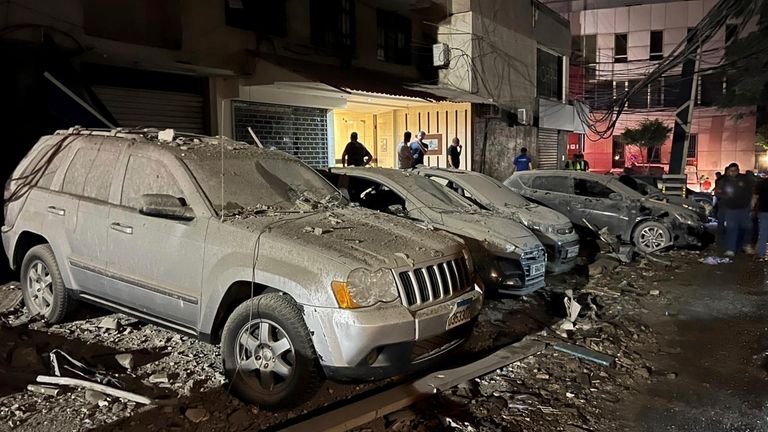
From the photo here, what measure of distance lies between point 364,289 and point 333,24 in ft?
35.5

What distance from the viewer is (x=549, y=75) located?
813 inches

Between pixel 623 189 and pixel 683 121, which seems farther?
pixel 683 121

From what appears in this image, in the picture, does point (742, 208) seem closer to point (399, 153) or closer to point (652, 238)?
point (652, 238)

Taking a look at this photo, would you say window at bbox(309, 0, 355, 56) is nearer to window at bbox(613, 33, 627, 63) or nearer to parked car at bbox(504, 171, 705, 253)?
parked car at bbox(504, 171, 705, 253)

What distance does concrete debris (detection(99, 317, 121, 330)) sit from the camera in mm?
5391

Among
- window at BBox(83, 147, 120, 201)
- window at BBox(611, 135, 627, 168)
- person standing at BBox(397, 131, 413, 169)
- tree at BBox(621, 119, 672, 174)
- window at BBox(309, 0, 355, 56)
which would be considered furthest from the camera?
window at BBox(611, 135, 627, 168)

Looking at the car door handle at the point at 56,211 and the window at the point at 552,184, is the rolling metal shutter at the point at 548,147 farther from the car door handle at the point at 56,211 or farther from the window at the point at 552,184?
the car door handle at the point at 56,211

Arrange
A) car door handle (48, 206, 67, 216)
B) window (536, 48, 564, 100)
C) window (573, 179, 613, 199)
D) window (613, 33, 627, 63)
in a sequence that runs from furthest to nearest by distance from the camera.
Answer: window (613, 33, 627, 63) → window (536, 48, 564, 100) → window (573, 179, 613, 199) → car door handle (48, 206, 67, 216)

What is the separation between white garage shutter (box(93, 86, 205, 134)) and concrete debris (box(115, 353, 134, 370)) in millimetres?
5899

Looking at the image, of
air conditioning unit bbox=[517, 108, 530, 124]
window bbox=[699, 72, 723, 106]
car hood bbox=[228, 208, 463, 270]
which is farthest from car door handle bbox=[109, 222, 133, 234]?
window bbox=[699, 72, 723, 106]

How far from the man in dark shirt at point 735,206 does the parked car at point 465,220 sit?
19.7ft

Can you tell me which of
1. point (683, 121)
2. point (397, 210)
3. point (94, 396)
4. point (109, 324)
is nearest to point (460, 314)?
point (94, 396)

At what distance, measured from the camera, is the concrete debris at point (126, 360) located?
4.57 metres

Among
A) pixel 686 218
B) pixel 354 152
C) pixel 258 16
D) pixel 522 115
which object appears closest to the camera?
pixel 686 218
